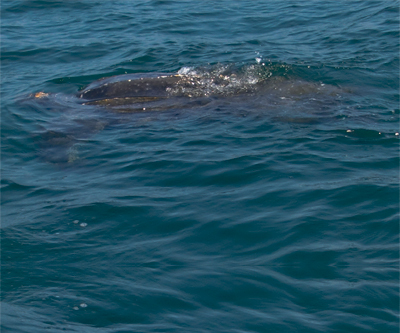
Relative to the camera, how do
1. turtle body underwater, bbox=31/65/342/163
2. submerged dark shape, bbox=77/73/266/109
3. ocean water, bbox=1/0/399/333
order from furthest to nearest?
submerged dark shape, bbox=77/73/266/109 → turtle body underwater, bbox=31/65/342/163 → ocean water, bbox=1/0/399/333

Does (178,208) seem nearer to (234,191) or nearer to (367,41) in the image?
(234,191)

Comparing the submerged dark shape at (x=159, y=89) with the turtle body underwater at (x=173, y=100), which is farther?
the submerged dark shape at (x=159, y=89)

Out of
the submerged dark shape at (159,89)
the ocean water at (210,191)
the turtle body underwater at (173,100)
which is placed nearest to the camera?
the ocean water at (210,191)

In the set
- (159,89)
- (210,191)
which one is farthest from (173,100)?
(210,191)

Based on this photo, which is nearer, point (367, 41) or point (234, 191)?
point (234, 191)

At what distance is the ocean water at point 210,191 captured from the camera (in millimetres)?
4566

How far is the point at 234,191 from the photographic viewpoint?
632cm

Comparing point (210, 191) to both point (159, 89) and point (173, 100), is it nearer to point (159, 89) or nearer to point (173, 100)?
point (173, 100)

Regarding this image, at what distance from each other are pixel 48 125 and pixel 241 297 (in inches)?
223

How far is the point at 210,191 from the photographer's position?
6395 mm

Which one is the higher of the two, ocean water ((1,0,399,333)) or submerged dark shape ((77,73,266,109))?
submerged dark shape ((77,73,266,109))

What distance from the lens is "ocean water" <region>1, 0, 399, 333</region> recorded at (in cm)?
457

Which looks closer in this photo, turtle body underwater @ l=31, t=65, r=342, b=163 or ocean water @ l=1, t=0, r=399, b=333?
ocean water @ l=1, t=0, r=399, b=333

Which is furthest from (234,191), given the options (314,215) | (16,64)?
(16,64)
